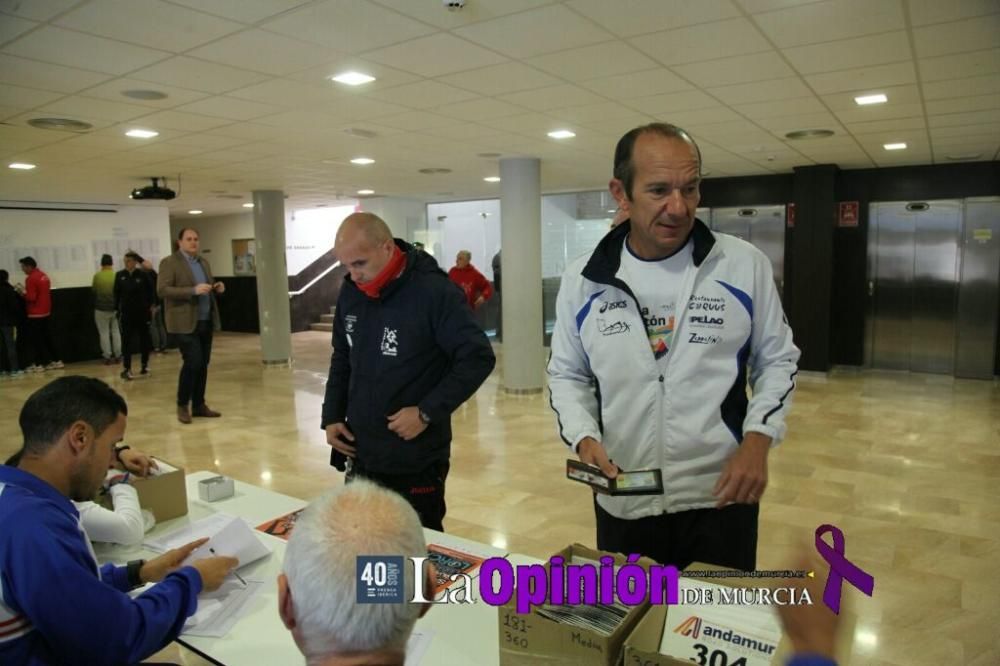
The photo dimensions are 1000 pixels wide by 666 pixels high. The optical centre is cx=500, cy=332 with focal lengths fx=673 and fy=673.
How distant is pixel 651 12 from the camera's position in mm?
3393

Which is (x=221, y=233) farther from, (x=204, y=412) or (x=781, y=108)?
(x=781, y=108)

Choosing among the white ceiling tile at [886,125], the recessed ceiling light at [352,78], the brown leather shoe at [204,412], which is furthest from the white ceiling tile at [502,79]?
the brown leather shoe at [204,412]

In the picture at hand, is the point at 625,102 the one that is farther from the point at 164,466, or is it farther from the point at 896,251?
the point at 896,251

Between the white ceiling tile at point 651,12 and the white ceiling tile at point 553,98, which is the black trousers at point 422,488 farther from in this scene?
the white ceiling tile at point 553,98

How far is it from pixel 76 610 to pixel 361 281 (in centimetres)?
143

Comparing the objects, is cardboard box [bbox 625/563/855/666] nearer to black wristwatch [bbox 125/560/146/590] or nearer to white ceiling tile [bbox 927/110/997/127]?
black wristwatch [bbox 125/560/146/590]

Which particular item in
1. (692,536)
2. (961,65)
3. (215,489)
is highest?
(961,65)

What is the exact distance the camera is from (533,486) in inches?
199

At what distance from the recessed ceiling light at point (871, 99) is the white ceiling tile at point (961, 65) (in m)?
0.51

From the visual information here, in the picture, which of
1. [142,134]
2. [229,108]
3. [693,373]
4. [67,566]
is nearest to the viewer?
[67,566]

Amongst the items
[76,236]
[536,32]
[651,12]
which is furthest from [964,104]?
[76,236]

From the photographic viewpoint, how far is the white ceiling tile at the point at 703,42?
11.9 ft

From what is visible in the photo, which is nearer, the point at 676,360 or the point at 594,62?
the point at 676,360

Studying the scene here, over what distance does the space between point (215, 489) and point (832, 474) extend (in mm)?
4545
